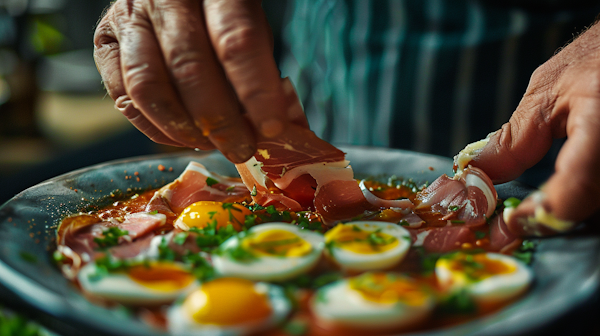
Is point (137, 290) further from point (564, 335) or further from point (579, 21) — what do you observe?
point (579, 21)

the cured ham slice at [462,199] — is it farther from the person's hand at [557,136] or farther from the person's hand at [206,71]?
the person's hand at [206,71]

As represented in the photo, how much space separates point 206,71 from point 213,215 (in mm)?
614

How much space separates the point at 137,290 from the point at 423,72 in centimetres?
217

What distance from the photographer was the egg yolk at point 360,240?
154 centimetres

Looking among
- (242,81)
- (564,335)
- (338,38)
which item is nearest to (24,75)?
(338,38)

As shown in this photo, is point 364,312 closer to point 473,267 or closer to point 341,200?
point 473,267

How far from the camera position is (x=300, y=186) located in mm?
2162

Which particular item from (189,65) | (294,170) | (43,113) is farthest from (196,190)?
(43,113)

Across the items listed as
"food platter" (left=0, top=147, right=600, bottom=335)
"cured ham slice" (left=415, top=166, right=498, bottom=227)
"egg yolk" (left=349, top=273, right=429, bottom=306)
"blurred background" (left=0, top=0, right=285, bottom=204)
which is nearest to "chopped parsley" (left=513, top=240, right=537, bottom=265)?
"food platter" (left=0, top=147, right=600, bottom=335)

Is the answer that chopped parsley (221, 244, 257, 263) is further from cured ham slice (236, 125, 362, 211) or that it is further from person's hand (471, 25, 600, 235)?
person's hand (471, 25, 600, 235)

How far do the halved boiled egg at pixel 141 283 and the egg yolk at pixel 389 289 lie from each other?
1.56 ft

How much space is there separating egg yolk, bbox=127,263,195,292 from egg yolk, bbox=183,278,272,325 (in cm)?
12

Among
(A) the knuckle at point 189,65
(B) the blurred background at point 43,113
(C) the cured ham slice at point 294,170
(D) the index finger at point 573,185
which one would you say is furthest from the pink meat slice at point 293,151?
(B) the blurred background at point 43,113

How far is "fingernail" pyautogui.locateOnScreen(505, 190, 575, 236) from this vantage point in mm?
1520
